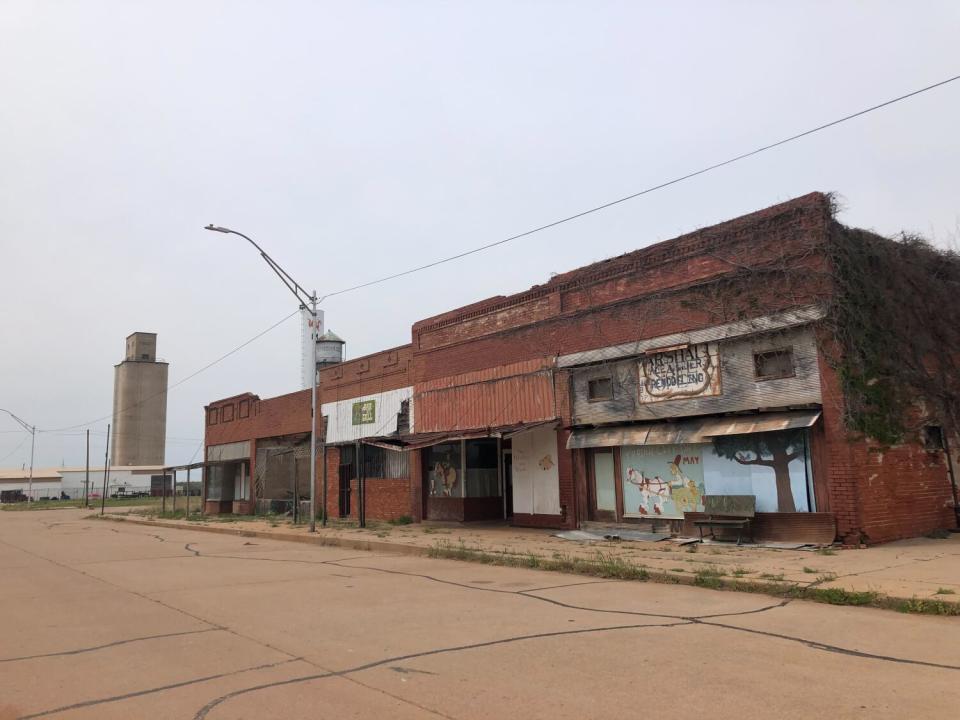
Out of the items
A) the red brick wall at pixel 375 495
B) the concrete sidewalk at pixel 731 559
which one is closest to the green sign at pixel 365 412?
the red brick wall at pixel 375 495

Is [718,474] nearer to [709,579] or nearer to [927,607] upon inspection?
[709,579]

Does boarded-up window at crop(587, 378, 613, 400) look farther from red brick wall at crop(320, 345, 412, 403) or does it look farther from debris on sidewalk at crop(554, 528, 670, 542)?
red brick wall at crop(320, 345, 412, 403)

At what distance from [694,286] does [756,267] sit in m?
1.61

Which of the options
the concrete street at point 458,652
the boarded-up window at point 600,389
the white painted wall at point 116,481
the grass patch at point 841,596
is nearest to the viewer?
the concrete street at point 458,652

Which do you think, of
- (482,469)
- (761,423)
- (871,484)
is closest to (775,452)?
(761,423)

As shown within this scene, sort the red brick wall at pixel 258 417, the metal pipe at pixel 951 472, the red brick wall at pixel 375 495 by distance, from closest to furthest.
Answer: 1. the metal pipe at pixel 951 472
2. the red brick wall at pixel 375 495
3. the red brick wall at pixel 258 417

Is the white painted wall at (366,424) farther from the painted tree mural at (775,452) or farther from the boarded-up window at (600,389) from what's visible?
the painted tree mural at (775,452)

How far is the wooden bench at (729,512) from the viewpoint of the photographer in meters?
15.2

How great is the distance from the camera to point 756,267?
15617mm

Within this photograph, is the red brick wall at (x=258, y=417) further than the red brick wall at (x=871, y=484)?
Yes

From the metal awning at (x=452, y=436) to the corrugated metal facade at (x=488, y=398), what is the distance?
56 centimetres

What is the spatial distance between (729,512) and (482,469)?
11.0 m

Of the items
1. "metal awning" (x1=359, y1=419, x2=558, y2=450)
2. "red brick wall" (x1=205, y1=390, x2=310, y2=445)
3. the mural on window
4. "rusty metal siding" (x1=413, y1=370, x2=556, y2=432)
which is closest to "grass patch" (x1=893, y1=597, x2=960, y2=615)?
the mural on window

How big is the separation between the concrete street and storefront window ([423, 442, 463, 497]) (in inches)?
505
